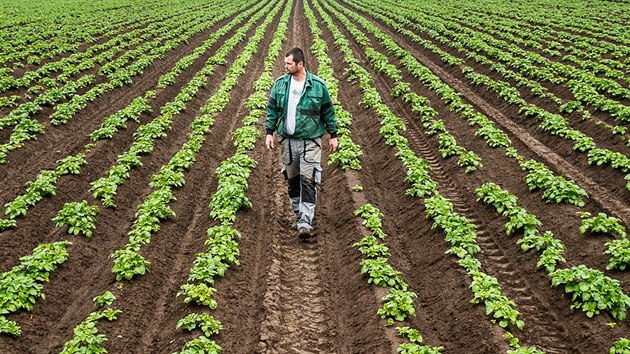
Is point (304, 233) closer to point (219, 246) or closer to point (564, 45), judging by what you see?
point (219, 246)

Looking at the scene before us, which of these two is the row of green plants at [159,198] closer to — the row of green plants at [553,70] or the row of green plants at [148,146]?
the row of green plants at [148,146]

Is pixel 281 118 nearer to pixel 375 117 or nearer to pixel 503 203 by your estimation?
pixel 503 203

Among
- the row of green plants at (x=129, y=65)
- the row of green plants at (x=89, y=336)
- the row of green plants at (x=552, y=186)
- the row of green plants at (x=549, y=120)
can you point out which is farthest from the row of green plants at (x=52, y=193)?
the row of green plants at (x=549, y=120)

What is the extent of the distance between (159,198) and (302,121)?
3.09 meters

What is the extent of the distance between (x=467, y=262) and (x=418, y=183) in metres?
2.90

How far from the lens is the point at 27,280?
22.3 feet

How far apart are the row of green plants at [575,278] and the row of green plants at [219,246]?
13.9 feet

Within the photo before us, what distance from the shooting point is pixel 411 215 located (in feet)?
30.8

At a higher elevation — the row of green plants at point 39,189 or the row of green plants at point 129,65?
the row of green plants at point 39,189

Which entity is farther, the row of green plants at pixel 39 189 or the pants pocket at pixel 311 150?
the row of green plants at pixel 39 189

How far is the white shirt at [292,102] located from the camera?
8.09 m

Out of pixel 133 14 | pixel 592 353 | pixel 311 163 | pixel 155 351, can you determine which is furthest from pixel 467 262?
pixel 133 14

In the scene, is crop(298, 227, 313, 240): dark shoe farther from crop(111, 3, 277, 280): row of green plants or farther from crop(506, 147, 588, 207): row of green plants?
crop(506, 147, 588, 207): row of green plants

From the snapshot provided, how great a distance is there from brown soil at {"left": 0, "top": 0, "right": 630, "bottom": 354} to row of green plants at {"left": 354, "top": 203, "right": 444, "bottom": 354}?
0.14 meters
